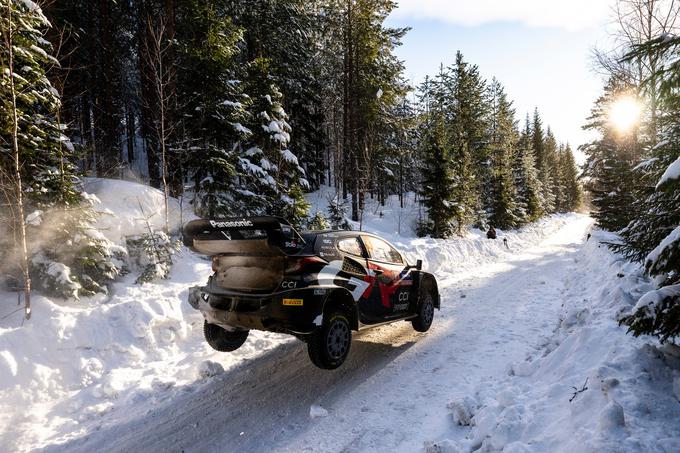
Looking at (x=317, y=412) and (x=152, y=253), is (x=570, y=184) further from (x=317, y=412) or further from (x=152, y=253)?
(x=317, y=412)

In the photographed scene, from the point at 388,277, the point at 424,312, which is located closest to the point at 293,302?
the point at 388,277

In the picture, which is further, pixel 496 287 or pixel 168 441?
pixel 496 287

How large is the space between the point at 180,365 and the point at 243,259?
2.30m

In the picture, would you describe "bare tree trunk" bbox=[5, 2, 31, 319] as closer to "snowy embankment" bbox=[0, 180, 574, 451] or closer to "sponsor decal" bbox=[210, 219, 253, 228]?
"snowy embankment" bbox=[0, 180, 574, 451]

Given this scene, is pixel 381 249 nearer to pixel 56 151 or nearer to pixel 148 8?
pixel 56 151

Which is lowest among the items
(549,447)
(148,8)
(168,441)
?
(168,441)

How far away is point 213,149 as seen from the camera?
1338 centimetres

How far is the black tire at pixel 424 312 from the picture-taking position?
7.57 meters

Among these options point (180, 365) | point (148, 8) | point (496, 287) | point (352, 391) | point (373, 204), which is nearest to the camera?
point (352, 391)

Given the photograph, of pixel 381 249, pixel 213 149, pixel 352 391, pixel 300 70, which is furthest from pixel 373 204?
pixel 352 391

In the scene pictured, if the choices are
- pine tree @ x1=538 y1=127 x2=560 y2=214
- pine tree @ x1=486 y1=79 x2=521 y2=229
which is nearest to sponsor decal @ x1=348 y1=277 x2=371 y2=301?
pine tree @ x1=486 y1=79 x2=521 y2=229

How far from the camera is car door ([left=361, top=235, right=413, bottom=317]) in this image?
21.4 ft

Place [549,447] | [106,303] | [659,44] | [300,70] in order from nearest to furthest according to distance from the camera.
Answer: [549,447] < [659,44] < [106,303] < [300,70]

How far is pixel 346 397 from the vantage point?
5016 mm
